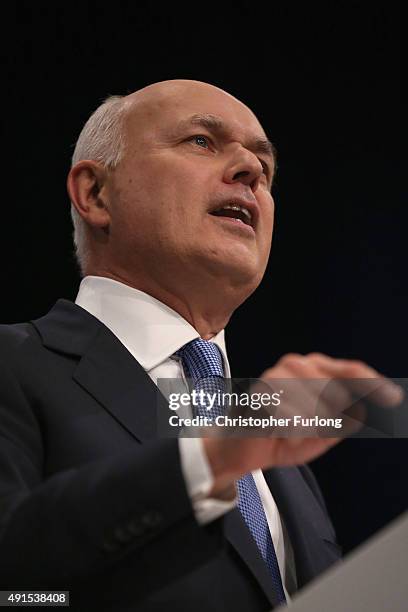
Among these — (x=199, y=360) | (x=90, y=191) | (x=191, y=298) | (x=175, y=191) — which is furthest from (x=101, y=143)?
(x=199, y=360)

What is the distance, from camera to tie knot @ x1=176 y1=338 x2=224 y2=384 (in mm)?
1198

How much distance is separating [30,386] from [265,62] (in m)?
1.29

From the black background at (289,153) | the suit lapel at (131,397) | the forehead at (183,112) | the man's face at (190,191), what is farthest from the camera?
the black background at (289,153)

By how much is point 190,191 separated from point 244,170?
0.11 metres

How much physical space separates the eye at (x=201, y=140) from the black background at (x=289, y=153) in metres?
0.51

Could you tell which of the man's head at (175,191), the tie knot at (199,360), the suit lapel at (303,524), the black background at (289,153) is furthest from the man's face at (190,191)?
the black background at (289,153)

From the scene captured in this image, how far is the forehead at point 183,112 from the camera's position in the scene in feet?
4.63

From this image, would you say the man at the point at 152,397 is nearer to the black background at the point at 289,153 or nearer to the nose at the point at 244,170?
the nose at the point at 244,170

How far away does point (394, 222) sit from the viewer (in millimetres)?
1995

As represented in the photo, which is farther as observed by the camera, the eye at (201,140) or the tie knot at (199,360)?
the eye at (201,140)

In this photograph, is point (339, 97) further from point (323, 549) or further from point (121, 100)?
point (323, 549)

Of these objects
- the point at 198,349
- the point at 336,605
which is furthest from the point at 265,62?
the point at 336,605

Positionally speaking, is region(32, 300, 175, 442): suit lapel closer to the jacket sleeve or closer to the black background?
the jacket sleeve

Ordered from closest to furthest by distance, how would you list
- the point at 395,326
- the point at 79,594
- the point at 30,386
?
the point at 79,594, the point at 30,386, the point at 395,326
